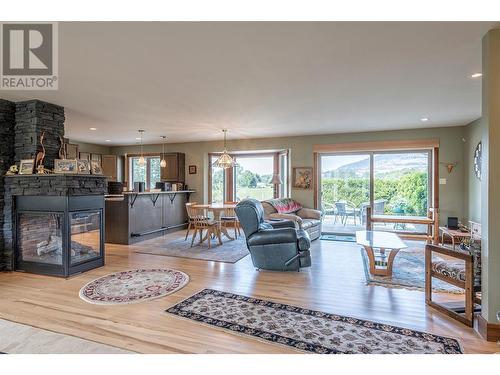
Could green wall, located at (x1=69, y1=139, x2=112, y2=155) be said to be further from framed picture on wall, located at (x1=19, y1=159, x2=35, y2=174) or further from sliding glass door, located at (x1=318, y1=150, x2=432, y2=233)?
sliding glass door, located at (x1=318, y1=150, x2=432, y2=233)

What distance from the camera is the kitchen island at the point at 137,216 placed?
19.4ft

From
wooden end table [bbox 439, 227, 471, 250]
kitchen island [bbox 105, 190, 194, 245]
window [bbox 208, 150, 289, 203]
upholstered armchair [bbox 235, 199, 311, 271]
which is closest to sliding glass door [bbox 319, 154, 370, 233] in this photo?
window [bbox 208, 150, 289, 203]

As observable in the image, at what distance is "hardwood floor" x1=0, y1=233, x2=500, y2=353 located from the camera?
7.33 ft

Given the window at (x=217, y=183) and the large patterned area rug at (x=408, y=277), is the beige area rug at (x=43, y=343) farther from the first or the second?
the window at (x=217, y=183)

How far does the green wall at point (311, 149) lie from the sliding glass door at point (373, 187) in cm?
36

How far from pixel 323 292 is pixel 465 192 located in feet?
15.6

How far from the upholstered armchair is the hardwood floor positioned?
5.6 inches

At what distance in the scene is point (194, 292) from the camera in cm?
325

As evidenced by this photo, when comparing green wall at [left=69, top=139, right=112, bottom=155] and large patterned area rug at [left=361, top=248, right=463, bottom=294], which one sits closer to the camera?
large patterned area rug at [left=361, top=248, right=463, bottom=294]

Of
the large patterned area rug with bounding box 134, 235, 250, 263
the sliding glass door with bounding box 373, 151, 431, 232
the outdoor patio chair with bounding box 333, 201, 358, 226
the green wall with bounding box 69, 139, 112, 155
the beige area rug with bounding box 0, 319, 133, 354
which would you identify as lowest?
the beige area rug with bounding box 0, 319, 133, 354

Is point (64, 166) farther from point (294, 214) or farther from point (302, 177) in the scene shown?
point (302, 177)

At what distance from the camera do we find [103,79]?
10.8 feet

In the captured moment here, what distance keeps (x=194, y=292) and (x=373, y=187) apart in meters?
5.21

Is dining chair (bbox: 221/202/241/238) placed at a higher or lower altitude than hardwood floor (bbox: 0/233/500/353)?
higher
